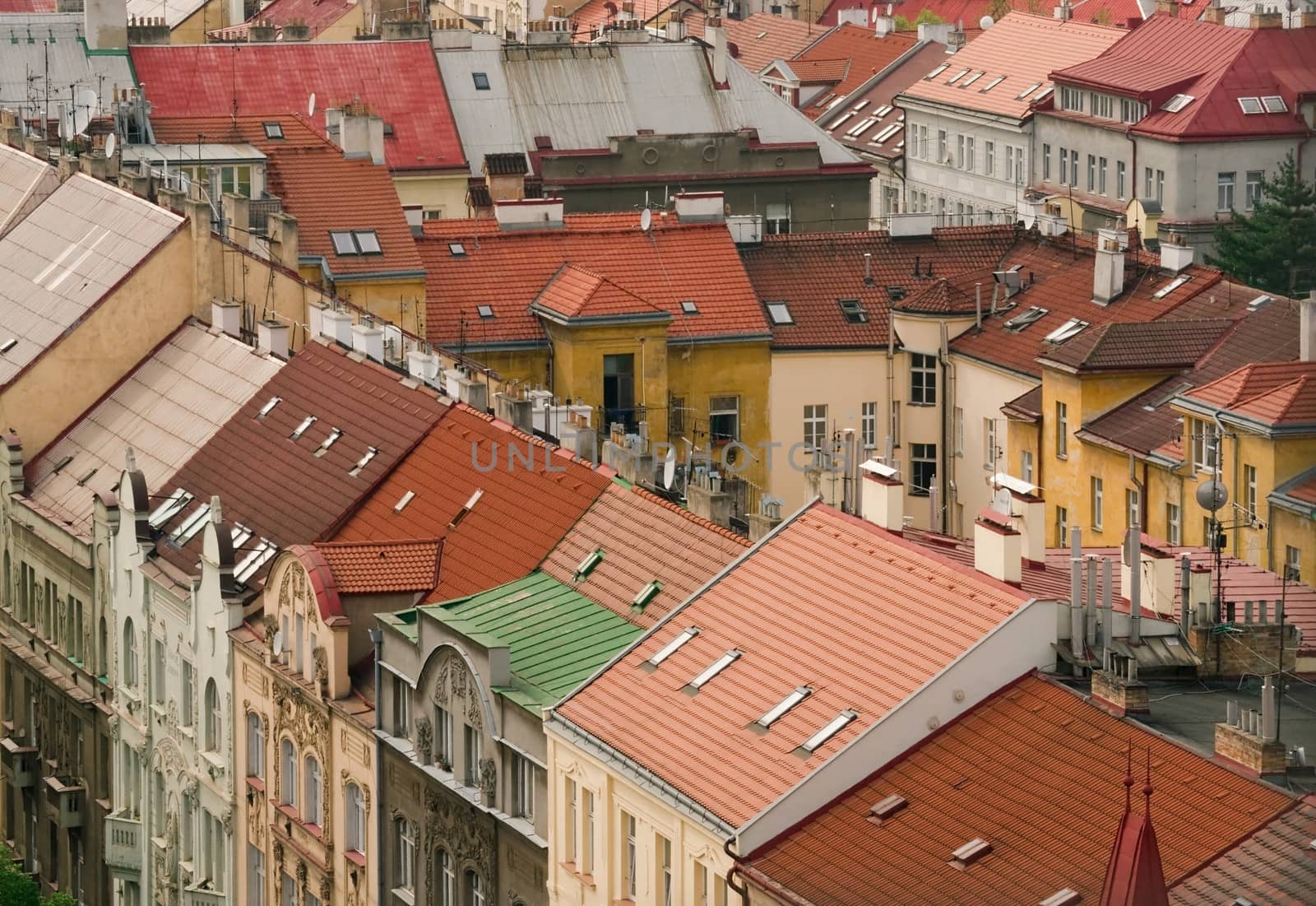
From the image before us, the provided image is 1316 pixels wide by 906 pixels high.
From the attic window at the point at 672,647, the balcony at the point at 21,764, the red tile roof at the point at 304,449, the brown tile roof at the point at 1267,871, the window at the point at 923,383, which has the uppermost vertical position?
the brown tile roof at the point at 1267,871

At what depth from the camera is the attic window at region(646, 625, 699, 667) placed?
206 ft

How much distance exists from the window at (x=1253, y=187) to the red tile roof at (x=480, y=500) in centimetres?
9160

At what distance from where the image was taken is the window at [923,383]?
365 ft

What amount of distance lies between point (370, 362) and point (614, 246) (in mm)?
25420

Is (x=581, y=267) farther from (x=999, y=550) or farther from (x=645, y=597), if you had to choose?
(x=999, y=550)

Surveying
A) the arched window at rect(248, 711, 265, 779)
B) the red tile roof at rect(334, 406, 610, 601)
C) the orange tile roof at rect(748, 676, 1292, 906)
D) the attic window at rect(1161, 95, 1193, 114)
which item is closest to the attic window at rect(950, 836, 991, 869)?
the orange tile roof at rect(748, 676, 1292, 906)

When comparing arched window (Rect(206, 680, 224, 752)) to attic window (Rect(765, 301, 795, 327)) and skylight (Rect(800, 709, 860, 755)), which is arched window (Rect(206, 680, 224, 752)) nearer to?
skylight (Rect(800, 709, 860, 755))

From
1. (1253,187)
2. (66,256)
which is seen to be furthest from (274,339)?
(1253,187)

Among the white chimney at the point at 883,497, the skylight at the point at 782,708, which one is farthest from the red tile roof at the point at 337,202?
the skylight at the point at 782,708

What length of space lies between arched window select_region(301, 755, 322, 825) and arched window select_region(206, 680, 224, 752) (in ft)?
19.6

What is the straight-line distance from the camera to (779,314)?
4358 inches

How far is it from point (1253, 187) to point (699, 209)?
59.5 m

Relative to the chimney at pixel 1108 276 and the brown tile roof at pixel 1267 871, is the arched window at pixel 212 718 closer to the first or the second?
the brown tile roof at pixel 1267 871

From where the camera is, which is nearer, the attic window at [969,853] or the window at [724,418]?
the attic window at [969,853]
